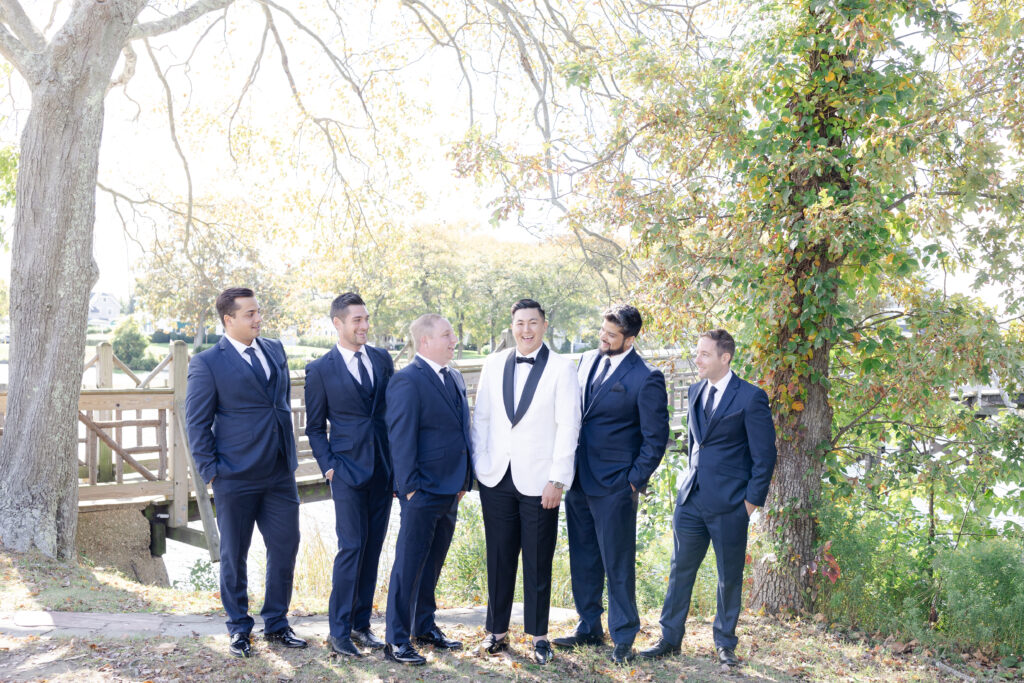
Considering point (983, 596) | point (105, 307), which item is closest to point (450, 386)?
point (983, 596)

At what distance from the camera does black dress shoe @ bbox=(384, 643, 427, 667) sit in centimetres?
425

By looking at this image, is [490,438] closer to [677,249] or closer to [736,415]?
[736,415]

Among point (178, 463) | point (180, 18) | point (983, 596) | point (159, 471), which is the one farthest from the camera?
point (159, 471)

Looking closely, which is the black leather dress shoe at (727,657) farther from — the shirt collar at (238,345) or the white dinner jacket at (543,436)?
the shirt collar at (238,345)

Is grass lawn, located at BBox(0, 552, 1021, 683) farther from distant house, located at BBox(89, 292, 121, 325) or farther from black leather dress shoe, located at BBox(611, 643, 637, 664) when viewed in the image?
distant house, located at BBox(89, 292, 121, 325)

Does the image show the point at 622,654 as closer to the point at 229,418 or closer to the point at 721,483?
the point at 721,483

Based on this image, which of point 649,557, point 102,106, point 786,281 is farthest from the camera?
point 649,557

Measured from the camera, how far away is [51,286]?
7230 mm

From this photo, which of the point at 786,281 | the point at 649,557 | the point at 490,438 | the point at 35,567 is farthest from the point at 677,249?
the point at 35,567

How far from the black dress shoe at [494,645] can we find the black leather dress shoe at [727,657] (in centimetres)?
120

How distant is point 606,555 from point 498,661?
31.7 inches

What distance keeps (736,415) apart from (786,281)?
1500 mm

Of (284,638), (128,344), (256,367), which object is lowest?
(284,638)

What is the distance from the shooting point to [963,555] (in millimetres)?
5582
